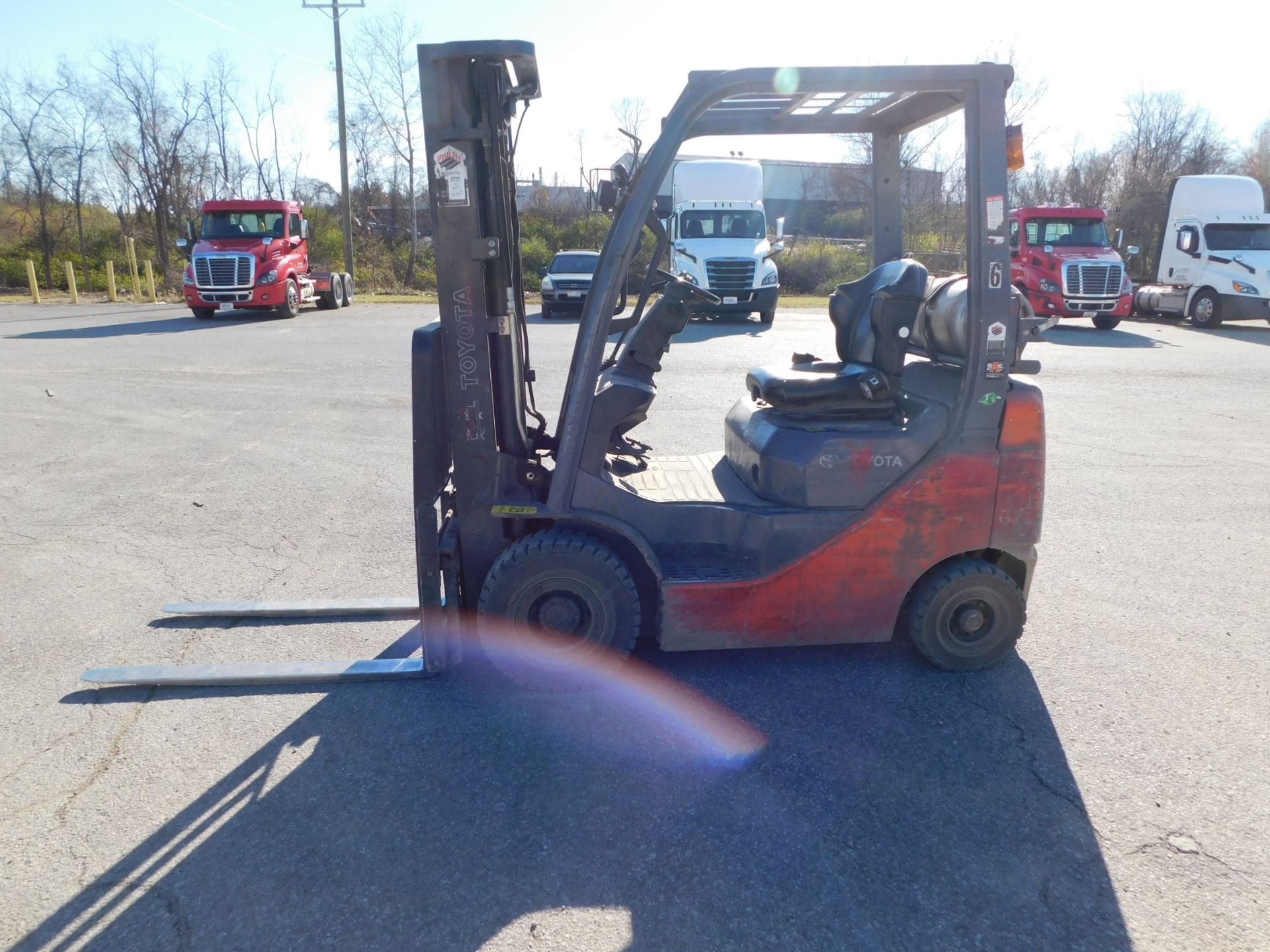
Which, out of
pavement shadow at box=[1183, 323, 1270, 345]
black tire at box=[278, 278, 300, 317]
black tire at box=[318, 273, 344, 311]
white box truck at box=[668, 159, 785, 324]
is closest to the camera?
pavement shadow at box=[1183, 323, 1270, 345]

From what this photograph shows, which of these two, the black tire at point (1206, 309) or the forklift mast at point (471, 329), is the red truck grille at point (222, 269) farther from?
the black tire at point (1206, 309)

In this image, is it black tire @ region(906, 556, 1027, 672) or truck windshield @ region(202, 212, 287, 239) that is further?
truck windshield @ region(202, 212, 287, 239)

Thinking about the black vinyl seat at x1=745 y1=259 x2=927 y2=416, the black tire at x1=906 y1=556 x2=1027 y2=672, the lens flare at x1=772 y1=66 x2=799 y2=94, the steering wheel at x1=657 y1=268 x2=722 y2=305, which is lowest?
the black tire at x1=906 y1=556 x2=1027 y2=672

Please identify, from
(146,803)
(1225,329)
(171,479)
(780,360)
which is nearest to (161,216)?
(780,360)

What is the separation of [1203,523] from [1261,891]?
444 centimetres

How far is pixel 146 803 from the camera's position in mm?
3164

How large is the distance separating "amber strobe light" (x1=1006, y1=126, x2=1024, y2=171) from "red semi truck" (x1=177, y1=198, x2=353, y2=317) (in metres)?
21.0

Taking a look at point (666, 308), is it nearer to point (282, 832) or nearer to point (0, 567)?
point (282, 832)

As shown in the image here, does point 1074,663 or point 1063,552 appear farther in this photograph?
point 1063,552

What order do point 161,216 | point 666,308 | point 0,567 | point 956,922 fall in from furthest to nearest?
point 161,216 < point 0,567 < point 666,308 < point 956,922

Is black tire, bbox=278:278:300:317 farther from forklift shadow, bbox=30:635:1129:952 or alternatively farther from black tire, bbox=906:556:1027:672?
black tire, bbox=906:556:1027:672

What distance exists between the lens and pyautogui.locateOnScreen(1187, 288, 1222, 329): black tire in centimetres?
2172

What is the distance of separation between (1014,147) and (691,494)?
80.9 inches

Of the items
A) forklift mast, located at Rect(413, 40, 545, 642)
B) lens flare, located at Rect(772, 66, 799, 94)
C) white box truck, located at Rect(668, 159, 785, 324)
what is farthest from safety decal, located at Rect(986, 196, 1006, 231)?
white box truck, located at Rect(668, 159, 785, 324)
